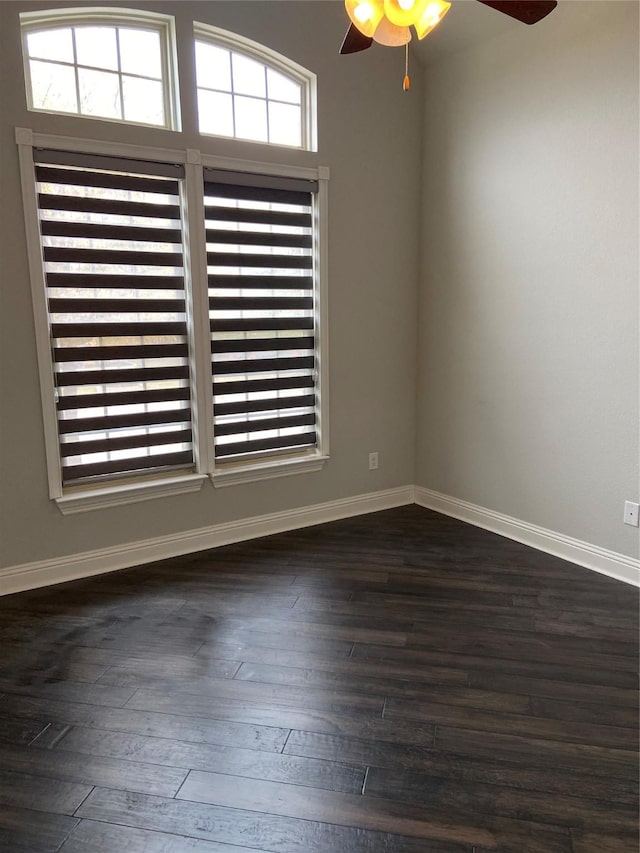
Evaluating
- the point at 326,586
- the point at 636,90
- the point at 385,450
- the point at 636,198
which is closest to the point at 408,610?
the point at 326,586

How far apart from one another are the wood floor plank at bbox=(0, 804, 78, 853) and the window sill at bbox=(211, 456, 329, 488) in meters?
2.01

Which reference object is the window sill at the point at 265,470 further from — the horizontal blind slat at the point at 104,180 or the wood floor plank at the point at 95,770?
the wood floor plank at the point at 95,770

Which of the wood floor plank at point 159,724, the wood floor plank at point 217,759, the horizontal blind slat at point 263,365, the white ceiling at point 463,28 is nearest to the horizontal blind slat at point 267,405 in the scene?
the horizontal blind slat at point 263,365

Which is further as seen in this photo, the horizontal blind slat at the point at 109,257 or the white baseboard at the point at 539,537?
the white baseboard at the point at 539,537

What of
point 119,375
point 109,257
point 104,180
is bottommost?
point 119,375

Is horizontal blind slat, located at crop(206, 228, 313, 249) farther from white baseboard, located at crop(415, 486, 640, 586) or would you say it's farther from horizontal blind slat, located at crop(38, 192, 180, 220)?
white baseboard, located at crop(415, 486, 640, 586)

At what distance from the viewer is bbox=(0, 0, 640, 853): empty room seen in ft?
6.06

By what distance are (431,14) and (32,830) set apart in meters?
2.68

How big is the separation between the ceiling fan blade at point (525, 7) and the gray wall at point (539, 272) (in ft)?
3.99

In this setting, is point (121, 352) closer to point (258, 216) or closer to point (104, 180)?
point (104, 180)

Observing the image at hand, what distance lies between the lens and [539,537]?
3502mm

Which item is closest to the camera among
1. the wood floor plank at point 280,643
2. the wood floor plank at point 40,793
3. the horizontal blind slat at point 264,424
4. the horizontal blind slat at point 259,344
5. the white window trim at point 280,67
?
the wood floor plank at point 40,793

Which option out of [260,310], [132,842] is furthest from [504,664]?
[260,310]

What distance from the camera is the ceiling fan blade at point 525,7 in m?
1.79
